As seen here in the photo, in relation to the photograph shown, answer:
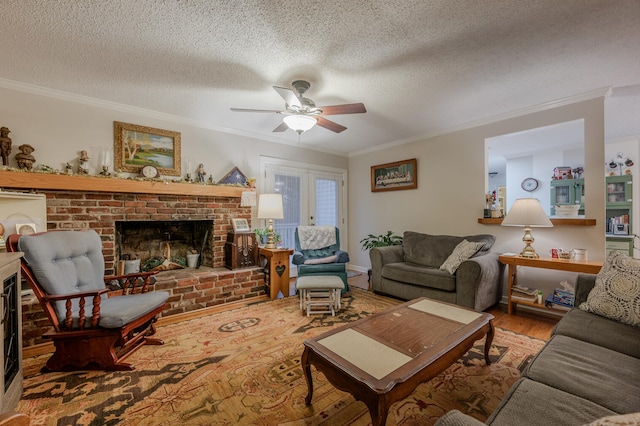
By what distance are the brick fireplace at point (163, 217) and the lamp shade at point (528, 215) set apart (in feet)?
10.3

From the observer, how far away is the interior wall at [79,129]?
2.72 meters

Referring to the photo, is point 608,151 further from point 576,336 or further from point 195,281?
point 195,281

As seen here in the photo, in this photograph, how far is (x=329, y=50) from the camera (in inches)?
84.3

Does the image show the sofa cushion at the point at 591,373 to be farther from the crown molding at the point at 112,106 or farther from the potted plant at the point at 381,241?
the crown molding at the point at 112,106

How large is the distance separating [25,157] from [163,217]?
1.33m

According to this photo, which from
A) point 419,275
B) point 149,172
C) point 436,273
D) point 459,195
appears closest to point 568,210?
point 459,195

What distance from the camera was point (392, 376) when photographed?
1268mm

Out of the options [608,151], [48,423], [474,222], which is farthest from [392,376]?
[608,151]

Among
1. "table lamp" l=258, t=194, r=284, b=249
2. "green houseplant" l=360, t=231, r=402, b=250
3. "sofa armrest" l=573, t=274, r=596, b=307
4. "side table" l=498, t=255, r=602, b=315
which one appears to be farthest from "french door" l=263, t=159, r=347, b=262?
"sofa armrest" l=573, t=274, r=596, b=307

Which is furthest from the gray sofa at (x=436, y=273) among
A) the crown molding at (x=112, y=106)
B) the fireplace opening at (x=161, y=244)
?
the crown molding at (x=112, y=106)

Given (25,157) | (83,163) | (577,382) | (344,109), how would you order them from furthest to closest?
(83,163) → (25,157) → (344,109) → (577,382)

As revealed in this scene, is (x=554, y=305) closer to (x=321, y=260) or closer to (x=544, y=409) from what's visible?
(x=544, y=409)

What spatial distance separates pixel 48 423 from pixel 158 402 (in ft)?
1.76

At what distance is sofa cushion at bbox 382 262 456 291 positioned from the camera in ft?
10.1
